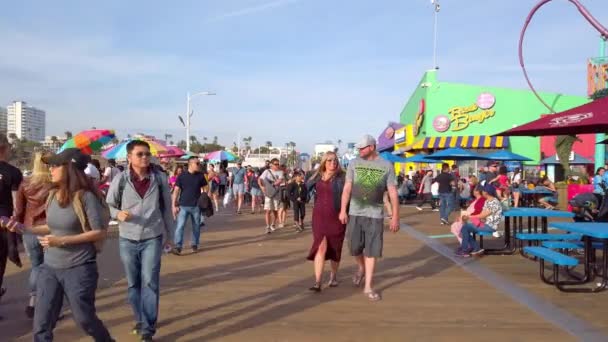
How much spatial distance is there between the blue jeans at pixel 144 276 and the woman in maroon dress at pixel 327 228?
7.77 feet

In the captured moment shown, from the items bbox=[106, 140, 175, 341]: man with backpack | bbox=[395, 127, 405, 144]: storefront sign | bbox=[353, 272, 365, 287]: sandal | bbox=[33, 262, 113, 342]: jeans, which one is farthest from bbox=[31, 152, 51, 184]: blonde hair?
bbox=[395, 127, 405, 144]: storefront sign

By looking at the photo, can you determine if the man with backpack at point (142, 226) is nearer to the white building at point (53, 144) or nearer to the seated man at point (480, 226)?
the white building at point (53, 144)

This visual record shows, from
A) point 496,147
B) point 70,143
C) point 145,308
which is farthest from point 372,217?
point 496,147

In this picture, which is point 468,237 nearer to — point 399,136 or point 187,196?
point 187,196

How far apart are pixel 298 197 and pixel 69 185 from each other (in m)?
9.33

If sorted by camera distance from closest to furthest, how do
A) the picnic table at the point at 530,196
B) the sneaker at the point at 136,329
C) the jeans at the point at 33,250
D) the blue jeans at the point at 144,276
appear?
1. the blue jeans at the point at 144,276
2. the sneaker at the point at 136,329
3. the jeans at the point at 33,250
4. the picnic table at the point at 530,196

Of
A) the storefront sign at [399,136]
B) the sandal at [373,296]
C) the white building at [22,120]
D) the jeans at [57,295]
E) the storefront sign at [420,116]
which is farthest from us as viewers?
the white building at [22,120]

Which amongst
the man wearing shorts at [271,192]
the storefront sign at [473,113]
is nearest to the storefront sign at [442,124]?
the storefront sign at [473,113]

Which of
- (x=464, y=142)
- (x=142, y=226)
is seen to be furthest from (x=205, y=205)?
(x=464, y=142)

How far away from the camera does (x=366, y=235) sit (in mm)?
6207

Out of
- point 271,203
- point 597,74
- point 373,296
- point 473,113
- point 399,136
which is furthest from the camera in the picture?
point 399,136

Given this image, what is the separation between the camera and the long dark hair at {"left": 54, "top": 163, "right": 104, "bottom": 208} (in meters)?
3.57

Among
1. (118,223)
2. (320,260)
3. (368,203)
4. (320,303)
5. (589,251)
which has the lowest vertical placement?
(320,303)

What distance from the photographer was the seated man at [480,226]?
8.71 metres
